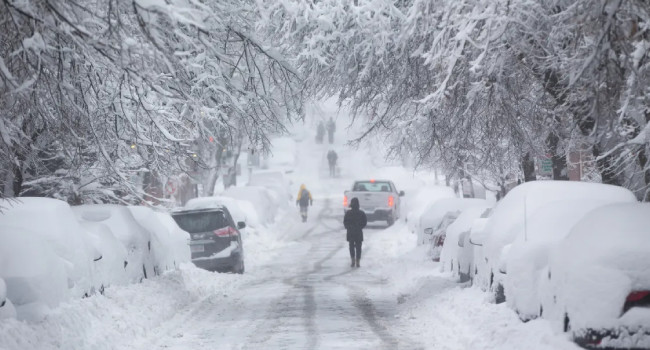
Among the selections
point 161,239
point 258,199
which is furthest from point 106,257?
point 258,199

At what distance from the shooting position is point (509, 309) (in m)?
10.9

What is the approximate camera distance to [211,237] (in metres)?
21.3

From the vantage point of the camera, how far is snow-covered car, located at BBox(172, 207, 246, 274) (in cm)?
2128

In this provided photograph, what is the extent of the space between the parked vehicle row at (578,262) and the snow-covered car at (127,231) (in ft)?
19.0

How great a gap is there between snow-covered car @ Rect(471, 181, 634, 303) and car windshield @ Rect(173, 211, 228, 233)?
29.9 feet

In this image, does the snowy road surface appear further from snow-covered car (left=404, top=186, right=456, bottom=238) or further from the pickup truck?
the pickup truck

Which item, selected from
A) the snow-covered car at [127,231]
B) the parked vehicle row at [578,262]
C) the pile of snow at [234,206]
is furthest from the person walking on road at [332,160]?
the parked vehicle row at [578,262]

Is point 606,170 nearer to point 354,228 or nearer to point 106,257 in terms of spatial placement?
point 106,257

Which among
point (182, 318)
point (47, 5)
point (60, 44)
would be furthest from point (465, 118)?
point (47, 5)

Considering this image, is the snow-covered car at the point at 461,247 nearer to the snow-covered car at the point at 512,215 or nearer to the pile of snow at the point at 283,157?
the snow-covered car at the point at 512,215

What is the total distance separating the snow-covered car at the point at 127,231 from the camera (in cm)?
1477

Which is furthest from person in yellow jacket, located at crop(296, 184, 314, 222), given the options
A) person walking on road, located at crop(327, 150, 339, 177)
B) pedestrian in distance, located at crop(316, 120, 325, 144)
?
pedestrian in distance, located at crop(316, 120, 325, 144)

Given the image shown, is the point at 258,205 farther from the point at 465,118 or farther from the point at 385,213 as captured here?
the point at 465,118

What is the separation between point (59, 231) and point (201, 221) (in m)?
10.1
